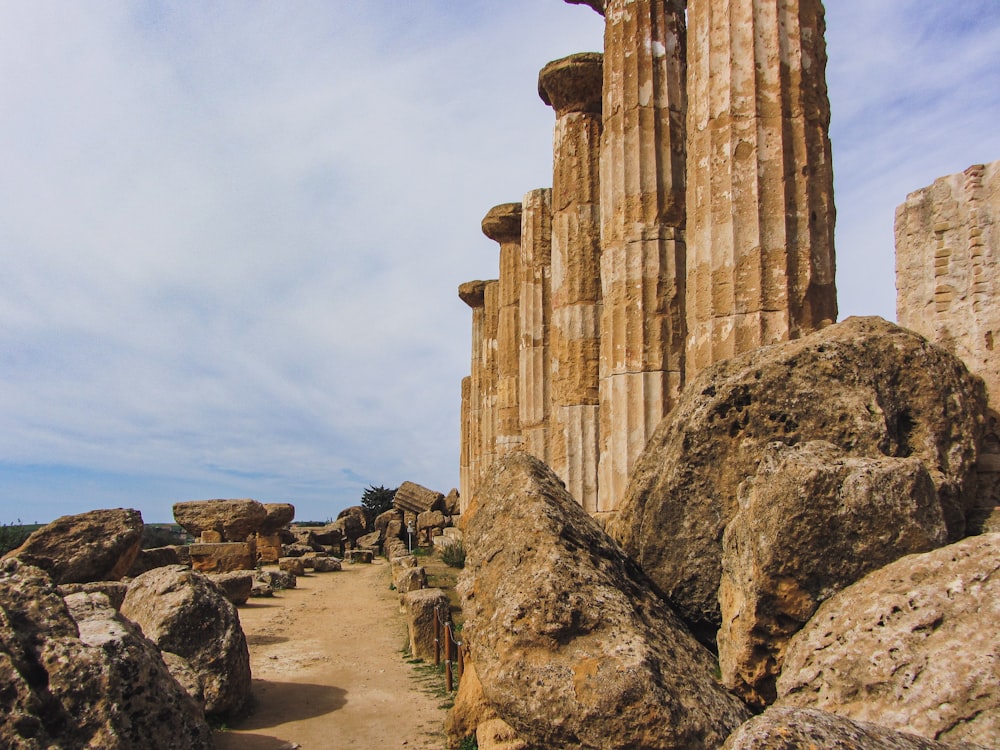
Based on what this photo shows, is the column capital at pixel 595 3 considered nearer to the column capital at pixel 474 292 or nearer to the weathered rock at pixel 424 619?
the weathered rock at pixel 424 619

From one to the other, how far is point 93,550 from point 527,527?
9938 mm

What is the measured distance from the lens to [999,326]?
607cm

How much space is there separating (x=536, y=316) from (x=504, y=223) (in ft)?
9.24

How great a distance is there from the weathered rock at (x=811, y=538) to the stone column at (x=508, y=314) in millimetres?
12712

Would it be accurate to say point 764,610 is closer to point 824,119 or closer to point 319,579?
A: point 824,119

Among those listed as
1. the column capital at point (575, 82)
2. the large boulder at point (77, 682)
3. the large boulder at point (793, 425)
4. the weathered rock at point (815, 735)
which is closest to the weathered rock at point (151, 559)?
the column capital at point (575, 82)

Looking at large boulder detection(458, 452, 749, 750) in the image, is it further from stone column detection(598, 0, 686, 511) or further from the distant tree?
the distant tree

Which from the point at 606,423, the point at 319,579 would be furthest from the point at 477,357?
the point at 606,423

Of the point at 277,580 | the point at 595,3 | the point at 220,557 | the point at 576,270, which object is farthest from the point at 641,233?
the point at 220,557

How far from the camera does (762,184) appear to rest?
7.39 meters

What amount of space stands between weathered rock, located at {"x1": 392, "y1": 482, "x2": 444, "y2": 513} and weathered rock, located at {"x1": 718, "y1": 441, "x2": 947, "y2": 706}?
1067 inches

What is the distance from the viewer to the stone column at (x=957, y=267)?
6.14 m

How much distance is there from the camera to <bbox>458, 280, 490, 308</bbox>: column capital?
23.4 meters

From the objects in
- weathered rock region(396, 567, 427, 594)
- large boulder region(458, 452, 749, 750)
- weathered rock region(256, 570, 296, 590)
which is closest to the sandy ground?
weathered rock region(396, 567, 427, 594)
